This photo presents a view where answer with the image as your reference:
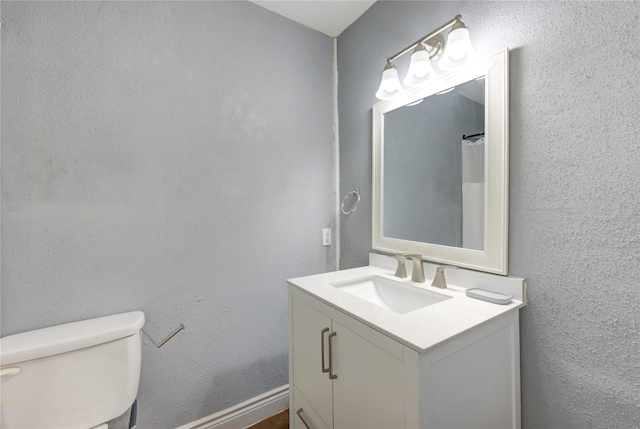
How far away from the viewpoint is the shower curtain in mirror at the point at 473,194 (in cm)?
102

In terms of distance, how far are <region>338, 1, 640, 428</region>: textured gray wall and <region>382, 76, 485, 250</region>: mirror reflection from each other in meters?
0.12

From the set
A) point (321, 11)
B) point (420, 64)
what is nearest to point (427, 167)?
point (420, 64)

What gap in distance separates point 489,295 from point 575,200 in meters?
0.38

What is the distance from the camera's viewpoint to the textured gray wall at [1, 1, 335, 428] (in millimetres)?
993

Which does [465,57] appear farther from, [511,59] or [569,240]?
[569,240]

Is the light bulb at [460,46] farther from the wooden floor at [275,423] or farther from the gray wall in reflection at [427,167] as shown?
the wooden floor at [275,423]

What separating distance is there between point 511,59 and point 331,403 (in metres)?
1.36

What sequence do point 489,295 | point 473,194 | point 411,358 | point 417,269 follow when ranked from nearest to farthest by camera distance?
point 411,358 → point 489,295 → point 473,194 → point 417,269

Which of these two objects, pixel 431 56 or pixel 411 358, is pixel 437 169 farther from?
pixel 411 358

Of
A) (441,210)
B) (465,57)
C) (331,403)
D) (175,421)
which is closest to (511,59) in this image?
(465,57)

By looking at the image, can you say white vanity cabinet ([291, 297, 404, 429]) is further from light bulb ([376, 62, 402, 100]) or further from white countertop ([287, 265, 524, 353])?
light bulb ([376, 62, 402, 100])

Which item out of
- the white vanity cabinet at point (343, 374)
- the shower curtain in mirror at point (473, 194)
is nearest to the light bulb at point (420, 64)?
the shower curtain in mirror at point (473, 194)

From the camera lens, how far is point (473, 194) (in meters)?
1.05

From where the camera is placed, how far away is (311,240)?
1662 millimetres
